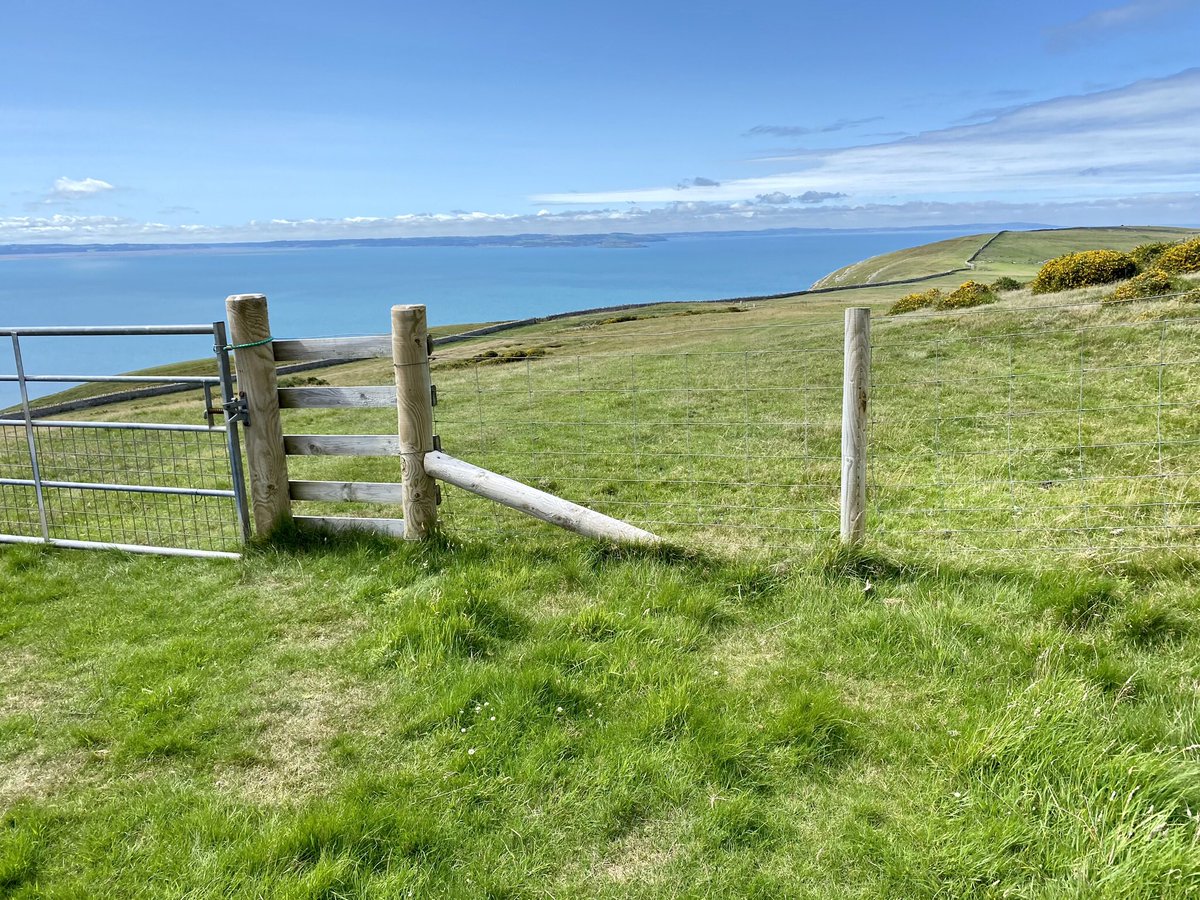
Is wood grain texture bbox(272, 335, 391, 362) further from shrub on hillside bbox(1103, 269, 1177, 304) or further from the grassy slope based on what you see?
the grassy slope

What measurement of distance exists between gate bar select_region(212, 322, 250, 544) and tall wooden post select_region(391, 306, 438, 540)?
1.47 meters

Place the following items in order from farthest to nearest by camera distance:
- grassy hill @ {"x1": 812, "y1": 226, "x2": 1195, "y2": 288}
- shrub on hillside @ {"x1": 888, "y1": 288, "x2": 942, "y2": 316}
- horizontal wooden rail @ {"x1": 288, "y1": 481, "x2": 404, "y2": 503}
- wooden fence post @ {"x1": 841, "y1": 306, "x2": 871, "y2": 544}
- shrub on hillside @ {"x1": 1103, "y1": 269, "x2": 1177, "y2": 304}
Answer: grassy hill @ {"x1": 812, "y1": 226, "x2": 1195, "y2": 288} < shrub on hillside @ {"x1": 888, "y1": 288, "x2": 942, "y2": 316} < shrub on hillside @ {"x1": 1103, "y1": 269, "x2": 1177, "y2": 304} < horizontal wooden rail @ {"x1": 288, "y1": 481, "x2": 404, "y2": 503} < wooden fence post @ {"x1": 841, "y1": 306, "x2": 871, "y2": 544}

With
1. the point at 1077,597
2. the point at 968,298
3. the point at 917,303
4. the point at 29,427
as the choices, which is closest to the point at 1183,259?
the point at 968,298

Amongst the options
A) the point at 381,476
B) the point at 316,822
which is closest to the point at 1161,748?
the point at 316,822

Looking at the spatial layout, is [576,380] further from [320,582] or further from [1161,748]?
[1161,748]

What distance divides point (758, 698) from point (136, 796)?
331cm

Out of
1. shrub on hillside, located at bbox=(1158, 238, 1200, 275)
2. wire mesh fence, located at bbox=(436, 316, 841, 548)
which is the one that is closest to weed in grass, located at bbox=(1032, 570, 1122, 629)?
wire mesh fence, located at bbox=(436, 316, 841, 548)

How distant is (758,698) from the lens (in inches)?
177

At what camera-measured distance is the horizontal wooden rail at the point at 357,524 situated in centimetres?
695

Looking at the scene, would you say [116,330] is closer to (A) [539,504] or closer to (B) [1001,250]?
(A) [539,504]

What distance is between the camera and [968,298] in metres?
27.7

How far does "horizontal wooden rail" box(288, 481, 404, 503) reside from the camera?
6.88 metres

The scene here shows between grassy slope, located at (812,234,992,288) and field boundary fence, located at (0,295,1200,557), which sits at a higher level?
grassy slope, located at (812,234,992,288)

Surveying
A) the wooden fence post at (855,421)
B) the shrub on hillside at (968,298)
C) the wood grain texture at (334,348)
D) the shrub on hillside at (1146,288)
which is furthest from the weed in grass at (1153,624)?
the shrub on hillside at (968,298)
